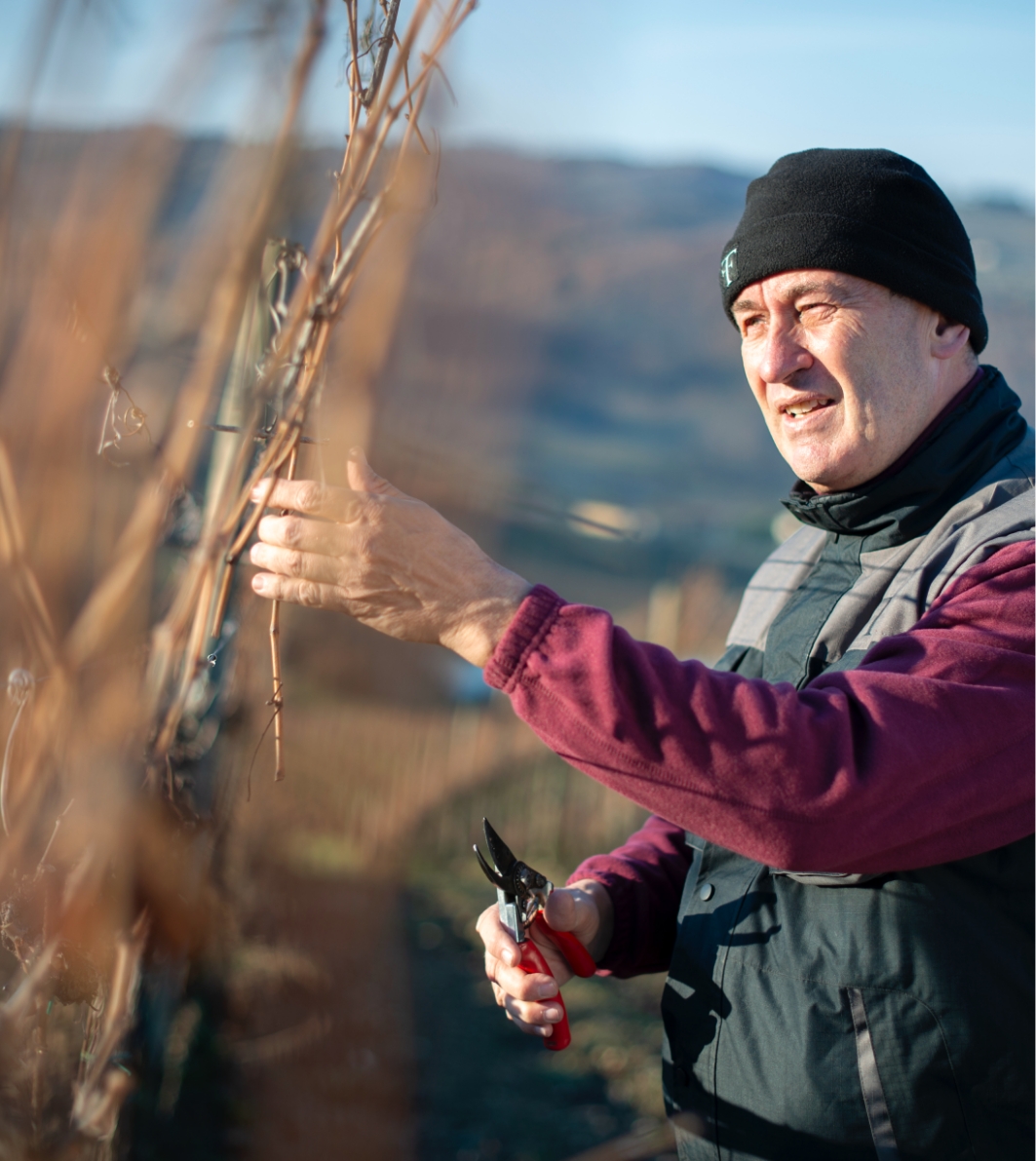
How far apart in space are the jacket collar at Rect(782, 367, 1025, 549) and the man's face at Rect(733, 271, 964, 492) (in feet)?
0.09

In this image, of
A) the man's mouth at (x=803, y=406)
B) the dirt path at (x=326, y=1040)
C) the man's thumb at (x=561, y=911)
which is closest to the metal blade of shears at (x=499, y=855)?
the man's thumb at (x=561, y=911)

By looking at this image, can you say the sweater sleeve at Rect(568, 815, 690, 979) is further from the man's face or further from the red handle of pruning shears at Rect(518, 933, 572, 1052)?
the man's face

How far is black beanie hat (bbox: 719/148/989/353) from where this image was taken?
1.34 meters

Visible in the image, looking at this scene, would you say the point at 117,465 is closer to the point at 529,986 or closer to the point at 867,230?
the point at 529,986

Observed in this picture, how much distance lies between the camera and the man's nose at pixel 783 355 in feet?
4.56

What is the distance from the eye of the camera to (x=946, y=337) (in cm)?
140

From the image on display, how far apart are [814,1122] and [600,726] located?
0.62 meters

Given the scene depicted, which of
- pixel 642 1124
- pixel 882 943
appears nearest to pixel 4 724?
pixel 882 943

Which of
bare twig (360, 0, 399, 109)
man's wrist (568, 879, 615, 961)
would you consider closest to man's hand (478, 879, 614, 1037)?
man's wrist (568, 879, 615, 961)

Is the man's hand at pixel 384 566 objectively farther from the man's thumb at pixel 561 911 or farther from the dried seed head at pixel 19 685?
the man's thumb at pixel 561 911

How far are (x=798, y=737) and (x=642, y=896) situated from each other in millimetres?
660

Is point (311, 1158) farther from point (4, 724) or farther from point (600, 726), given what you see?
point (600, 726)

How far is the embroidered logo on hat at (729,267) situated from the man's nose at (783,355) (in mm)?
117

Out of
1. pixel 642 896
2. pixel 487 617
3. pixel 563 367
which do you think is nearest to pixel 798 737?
pixel 487 617
